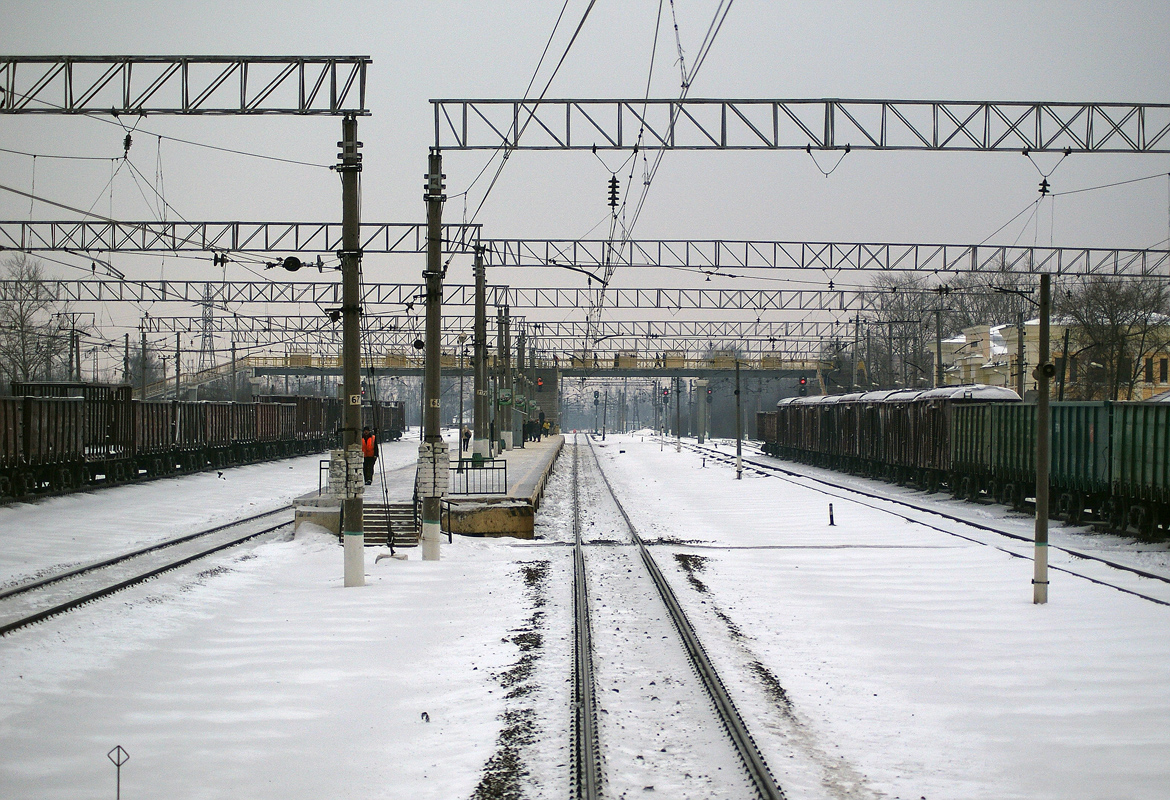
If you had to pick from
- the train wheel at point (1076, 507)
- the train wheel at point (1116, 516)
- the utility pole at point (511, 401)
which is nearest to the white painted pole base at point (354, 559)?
the train wheel at point (1116, 516)

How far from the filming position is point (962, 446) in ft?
90.4

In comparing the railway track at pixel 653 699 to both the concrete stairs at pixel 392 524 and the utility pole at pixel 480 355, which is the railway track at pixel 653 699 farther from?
the utility pole at pixel 480 355

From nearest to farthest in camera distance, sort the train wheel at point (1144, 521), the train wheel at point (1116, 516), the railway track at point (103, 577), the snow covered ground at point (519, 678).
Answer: the snow covered ground at point (519, 678) < the railway track at point (103, 577) < the train wheel at point (1144, 521) < the train wheel at point (1116, 516)

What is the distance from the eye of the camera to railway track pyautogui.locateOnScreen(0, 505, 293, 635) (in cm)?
1134

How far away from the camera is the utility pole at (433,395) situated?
15289 millimetres

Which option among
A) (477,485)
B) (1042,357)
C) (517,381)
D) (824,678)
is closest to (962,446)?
(477,485)

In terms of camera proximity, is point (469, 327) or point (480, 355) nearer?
point (480, 355)

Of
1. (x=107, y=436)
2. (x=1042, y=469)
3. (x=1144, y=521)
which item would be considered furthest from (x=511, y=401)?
A: (x=1042, y=469)

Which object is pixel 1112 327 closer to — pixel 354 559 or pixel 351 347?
pixel 351 347

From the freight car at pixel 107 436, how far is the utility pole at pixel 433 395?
14018mm

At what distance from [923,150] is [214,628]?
15.6 metres

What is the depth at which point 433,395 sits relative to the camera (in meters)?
15.7

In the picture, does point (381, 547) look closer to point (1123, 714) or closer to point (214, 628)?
point (214, 628)

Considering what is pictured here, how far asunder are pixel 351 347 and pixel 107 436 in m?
20.9
